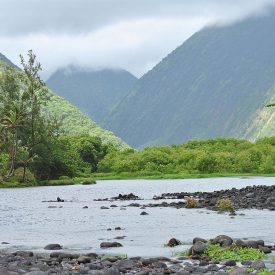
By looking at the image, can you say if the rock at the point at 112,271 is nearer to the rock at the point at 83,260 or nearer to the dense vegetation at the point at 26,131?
the rock at the point at 83,260

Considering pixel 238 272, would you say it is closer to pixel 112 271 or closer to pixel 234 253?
pixel 112 271

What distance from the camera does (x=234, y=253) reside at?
84.2ft

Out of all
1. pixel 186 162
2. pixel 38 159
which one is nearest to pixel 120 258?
pixel 38 159

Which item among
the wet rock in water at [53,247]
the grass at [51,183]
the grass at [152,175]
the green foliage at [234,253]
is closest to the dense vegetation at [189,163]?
the grass at [152,175]

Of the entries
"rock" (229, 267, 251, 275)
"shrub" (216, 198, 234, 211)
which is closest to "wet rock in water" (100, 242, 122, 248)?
"rock" (229, 267, 251, 275)

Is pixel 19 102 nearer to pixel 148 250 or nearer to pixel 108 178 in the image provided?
pixel 108 178

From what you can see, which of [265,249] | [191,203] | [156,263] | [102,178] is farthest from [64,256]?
[102,178]

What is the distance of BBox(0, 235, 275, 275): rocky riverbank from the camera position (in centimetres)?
2180

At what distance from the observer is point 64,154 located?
145500mm

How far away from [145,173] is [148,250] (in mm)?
151614

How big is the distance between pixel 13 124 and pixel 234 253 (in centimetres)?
10275

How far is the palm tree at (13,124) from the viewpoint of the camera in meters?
125

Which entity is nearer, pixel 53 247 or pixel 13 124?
pixel 53 247

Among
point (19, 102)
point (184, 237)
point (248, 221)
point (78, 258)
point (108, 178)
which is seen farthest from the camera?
point (108, 178)
